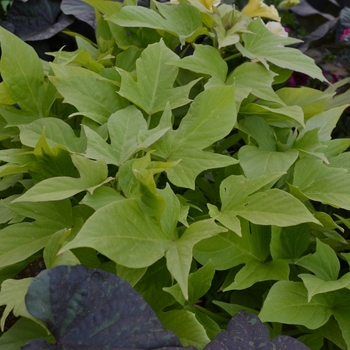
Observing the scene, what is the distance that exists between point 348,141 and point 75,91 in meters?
0.37

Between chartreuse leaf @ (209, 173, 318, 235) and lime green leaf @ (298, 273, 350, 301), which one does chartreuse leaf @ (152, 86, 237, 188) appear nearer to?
chartreuse leaf @ (209, 173, 318, 235)

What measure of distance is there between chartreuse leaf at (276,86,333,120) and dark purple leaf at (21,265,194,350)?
1.40 feet

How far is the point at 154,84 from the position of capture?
0.63 m

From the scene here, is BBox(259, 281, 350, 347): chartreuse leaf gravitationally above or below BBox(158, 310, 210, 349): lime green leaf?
above

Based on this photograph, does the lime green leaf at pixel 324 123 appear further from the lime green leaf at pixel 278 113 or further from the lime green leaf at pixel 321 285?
the lime green leaf at pixel 321 285

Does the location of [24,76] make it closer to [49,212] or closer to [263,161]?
[49,212]

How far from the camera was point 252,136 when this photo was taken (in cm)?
63

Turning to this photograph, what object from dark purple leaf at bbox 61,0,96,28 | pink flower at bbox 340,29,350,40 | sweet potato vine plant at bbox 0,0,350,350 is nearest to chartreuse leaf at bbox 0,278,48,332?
sweet potato vine plant at bbox 0,0,350,350

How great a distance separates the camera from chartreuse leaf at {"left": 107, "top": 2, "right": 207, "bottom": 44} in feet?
2.29

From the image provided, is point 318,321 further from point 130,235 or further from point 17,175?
point 17,175

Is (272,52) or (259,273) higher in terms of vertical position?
(272,52)

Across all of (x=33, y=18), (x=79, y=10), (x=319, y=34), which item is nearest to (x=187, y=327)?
(x=79, y=10)

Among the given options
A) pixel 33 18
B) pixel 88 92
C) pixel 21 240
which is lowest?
pixel 33 18

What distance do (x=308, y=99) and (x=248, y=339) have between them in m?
0.41
